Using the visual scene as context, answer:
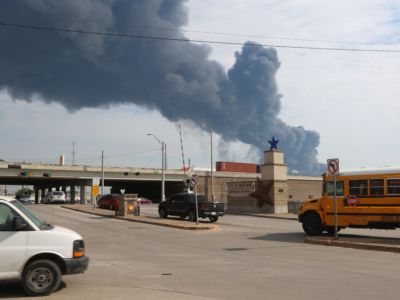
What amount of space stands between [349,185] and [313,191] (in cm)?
7273

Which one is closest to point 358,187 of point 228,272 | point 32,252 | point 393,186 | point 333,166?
point 393,186

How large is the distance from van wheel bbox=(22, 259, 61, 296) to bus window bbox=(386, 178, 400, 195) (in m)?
14.0

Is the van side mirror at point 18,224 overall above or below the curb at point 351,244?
above

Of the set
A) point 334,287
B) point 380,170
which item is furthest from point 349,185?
point 334,287

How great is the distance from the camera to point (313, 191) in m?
91.5

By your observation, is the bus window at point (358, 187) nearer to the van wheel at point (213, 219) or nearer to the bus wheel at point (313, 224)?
the bus wheel at point (313, 224)

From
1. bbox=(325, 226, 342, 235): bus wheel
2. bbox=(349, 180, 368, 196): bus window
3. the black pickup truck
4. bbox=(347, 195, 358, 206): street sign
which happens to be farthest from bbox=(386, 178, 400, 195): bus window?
the black pickup truck

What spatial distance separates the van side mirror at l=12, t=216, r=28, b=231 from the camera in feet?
28.8

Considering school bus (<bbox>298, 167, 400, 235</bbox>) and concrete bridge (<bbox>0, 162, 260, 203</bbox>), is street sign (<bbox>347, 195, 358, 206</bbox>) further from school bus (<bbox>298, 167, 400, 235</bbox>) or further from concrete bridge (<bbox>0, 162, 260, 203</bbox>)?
concrete bridge (<bbox>0, 162, 260, 203</bbox>)

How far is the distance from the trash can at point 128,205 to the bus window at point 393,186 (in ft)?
69.1

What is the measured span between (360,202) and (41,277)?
14270 millimetres

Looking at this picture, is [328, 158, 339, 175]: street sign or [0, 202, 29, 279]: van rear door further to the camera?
[328, 158, 339, 175]: street sign

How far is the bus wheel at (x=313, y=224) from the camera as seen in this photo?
2144cm

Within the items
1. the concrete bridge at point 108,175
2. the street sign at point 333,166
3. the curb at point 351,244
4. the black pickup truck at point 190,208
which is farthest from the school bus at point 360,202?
the concrete bridge at point 108,175
